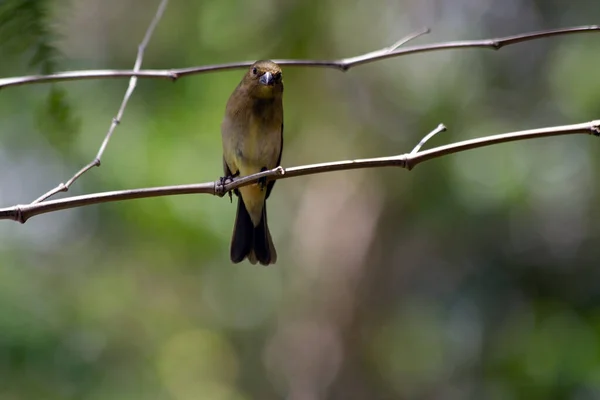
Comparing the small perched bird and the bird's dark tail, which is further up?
the small perched bird

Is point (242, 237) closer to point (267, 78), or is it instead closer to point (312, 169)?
point (267, 78)

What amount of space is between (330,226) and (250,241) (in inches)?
133

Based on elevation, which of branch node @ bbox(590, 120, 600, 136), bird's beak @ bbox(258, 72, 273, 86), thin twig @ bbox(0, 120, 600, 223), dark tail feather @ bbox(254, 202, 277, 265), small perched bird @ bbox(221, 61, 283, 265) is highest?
bird's beak @ bbox(258, 72, 273, 86)

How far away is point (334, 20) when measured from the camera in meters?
7.30

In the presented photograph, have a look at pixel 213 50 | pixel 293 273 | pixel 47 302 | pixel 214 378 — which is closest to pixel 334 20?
pixel 213 50

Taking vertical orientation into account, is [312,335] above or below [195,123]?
below

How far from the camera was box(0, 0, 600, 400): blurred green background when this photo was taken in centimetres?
669

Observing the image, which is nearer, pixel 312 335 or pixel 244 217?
Result: pixel 244 217

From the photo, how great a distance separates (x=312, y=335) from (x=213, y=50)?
2.99m

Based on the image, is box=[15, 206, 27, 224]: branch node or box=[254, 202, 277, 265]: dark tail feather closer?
box=[15, 206, 27, 224]: branch node

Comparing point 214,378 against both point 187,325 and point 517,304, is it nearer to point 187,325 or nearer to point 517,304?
point 187,325

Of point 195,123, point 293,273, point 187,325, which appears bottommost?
point 187,325

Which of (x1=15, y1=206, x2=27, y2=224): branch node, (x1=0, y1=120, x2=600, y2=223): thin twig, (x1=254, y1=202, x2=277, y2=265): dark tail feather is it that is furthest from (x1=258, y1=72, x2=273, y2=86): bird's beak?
(x1=15, y1=206, x2=27, y2=224): branch node

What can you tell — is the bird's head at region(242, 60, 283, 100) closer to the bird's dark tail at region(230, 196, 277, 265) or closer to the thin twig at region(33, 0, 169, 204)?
the bird's dark tail at region(230, 196, 277, 265)
